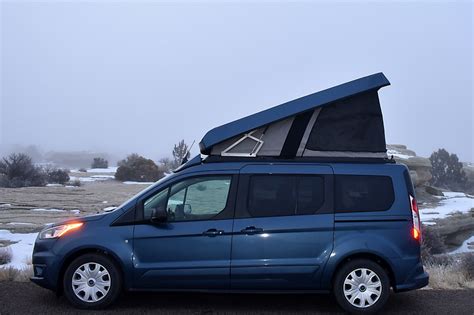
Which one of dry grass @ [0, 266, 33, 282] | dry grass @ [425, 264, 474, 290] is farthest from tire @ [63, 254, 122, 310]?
dry grass @ [425, 264, 474, 290]

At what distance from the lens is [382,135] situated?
7180 millimetres

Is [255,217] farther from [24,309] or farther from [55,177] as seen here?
[55,177]

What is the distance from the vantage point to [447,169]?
4188cm

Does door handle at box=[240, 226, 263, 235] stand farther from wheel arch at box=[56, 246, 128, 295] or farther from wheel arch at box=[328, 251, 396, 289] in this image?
wheel arch at box=[56, 246, 128, 295]

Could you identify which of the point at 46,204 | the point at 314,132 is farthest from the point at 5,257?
the point at 46,204

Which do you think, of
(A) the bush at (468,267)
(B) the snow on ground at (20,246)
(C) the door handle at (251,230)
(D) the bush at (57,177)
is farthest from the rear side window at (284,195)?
(D) the bush at (57,177)

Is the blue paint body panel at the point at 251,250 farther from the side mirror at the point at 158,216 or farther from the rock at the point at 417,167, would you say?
the rock at the point at 417,167

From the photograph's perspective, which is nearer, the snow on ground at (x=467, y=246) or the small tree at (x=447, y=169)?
the snow on ground at (x=467, y=246)

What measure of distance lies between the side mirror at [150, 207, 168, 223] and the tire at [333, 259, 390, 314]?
2.15 metres

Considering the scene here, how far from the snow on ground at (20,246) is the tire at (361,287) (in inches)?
248

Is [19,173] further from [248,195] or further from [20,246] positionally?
[248,195]

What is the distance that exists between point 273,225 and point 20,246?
9047 mm

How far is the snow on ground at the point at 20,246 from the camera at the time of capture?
37.4ft

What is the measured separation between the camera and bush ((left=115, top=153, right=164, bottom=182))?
117 feet
